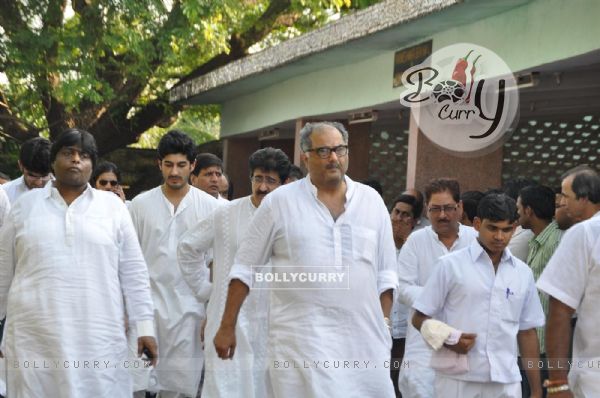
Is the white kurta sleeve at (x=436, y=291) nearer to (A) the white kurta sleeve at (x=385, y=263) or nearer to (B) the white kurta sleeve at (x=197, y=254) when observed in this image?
(A) the white kurta sleeve at (x=385, y=263)

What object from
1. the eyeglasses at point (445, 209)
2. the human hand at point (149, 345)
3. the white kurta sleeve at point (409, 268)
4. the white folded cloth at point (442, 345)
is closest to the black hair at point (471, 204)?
the eyeglasses at point (445, 209)

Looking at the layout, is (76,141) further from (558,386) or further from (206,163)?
(206,163)

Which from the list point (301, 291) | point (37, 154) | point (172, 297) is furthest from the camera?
point (37, 154)

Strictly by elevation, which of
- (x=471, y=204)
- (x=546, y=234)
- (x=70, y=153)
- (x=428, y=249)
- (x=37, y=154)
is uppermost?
(x=37, y=154)

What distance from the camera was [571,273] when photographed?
5.72m

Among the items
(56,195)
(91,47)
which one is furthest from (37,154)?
(91,47)

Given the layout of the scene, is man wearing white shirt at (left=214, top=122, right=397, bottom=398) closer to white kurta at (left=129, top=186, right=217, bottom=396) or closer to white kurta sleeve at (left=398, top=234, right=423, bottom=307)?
white kurta sleeve at (left=398, top=234, right=423, bottom=307)

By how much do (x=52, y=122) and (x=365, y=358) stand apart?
14.2 metres

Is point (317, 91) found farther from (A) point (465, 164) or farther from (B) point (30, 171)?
(B) point (30, 171)

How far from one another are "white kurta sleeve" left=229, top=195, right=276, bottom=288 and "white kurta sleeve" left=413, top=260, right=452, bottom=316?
3.88 feet

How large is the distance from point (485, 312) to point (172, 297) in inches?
113

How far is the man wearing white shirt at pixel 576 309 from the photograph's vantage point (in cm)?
566

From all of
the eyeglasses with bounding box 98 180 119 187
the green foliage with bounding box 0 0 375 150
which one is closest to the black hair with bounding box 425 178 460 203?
the eyeglasses with bounding box 98 180 119 187

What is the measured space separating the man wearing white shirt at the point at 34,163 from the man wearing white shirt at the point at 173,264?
2.80 feet
